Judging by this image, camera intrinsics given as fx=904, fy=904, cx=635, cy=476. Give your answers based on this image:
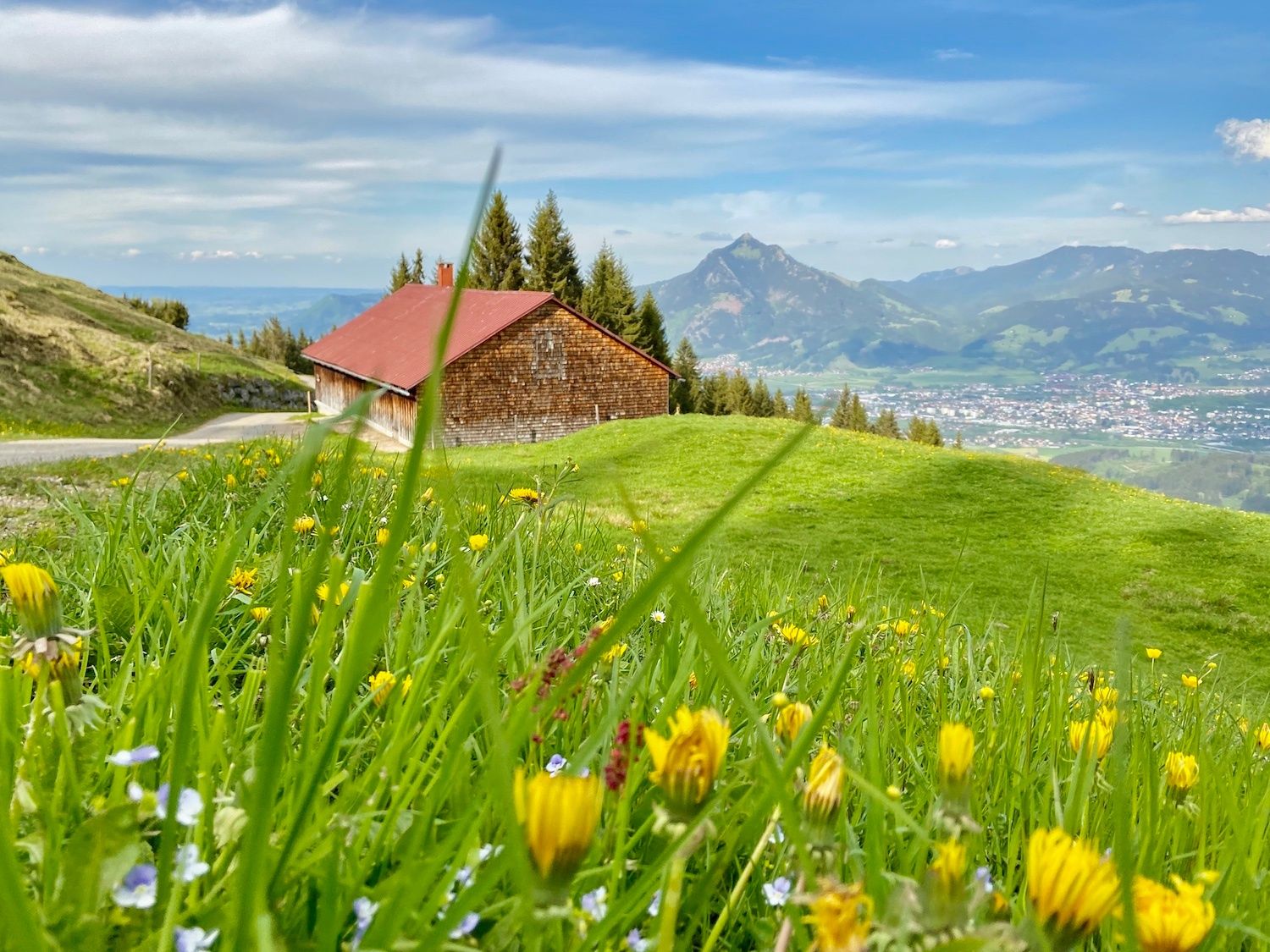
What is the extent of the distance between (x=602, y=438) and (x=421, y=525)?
2138cm

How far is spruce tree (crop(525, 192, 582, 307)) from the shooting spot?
55219 millimetres

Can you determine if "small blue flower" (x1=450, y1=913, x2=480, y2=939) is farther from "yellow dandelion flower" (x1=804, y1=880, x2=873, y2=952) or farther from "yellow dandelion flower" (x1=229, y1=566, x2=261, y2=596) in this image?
"yellow dandelion flower" (x1=229, y1=566, x2=261, y2=596)

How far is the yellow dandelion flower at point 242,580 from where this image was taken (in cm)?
206

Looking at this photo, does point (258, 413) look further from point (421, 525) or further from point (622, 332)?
point (421, 525)

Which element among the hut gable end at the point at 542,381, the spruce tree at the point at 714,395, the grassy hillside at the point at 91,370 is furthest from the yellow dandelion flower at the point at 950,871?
the spruce tree at the point at 714,395

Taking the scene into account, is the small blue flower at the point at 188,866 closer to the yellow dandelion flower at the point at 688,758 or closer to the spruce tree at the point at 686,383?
the yellow dandelion flower at the point at 688,758

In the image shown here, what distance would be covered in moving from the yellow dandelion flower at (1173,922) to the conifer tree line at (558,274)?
181 feet

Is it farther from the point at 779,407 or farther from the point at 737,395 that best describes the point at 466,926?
the point at 779,407

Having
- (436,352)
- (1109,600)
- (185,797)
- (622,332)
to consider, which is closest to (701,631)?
(436,352)

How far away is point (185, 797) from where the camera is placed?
78 centimetres

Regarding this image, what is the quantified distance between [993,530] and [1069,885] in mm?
16924

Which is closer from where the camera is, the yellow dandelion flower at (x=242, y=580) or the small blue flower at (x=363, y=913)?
the small blue flower at (x=363, y=913)

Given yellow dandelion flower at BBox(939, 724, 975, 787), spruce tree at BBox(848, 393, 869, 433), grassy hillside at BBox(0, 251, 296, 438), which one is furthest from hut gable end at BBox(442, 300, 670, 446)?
spruce tree at BBox(848, 393, 869, 433)

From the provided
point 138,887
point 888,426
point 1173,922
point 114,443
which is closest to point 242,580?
point 138,887
